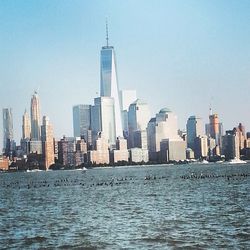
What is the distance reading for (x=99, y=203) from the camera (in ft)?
283

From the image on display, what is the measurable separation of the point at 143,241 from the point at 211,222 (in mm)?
11852

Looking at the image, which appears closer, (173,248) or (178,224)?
(173,248)

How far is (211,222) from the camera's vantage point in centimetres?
5559

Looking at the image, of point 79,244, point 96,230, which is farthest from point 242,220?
point 79,244

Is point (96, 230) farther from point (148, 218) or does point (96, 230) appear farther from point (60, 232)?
point (148, 218)

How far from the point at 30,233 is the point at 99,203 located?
109 ft

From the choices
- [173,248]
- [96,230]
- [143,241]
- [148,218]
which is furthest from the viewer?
[148,218]

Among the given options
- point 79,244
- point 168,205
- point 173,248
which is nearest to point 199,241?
point 173,248

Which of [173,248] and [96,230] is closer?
[173,248]

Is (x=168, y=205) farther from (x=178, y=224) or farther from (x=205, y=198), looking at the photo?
(x=178, y=224)

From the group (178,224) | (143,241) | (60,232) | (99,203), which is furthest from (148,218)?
(99,203)

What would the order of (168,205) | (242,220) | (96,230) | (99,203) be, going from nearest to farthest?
(96,230), (242,220), (168,205), (99,203)

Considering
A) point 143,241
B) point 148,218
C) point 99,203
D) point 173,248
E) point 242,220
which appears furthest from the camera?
point 99,203

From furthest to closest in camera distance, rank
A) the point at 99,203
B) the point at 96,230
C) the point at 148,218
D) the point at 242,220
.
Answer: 1. the point at 99,203
2. the point at 148,218
3. the point at 242,220
4. the point at 96,230
